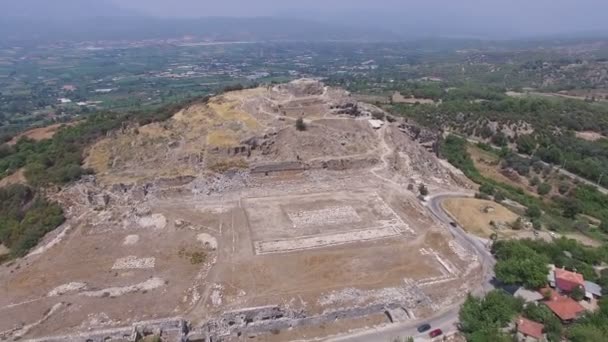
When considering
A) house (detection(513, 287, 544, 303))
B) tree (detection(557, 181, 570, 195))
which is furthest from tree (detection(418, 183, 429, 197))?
tree (detection(557, 181, 570, 195))

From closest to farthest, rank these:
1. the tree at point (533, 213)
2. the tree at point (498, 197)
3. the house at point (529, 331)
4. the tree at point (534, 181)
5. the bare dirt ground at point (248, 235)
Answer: the house at point (529, 331) → the bare dirt ground at point (248, 235) → the tree at point (533, 213) → the tree at point (498, 197) → the tree at point (534, 181)

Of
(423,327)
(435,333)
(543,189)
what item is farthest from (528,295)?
(543,189)

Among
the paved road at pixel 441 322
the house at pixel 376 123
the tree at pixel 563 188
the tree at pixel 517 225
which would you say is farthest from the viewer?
the tree at pixel 563 188

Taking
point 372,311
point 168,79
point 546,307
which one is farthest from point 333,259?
point 168,79

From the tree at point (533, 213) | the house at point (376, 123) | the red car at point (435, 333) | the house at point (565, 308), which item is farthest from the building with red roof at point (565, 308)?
the house at point (376, 123)

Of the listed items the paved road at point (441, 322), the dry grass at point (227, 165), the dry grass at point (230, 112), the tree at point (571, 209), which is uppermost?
the dry grass at point (230, 112)

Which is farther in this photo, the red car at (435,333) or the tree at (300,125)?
the tree at (300,125)

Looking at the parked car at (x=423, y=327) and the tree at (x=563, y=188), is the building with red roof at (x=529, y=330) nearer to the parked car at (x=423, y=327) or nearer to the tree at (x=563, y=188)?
the parked car at (x=423, y=327)

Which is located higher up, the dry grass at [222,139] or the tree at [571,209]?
the dry grass at [222,139]
